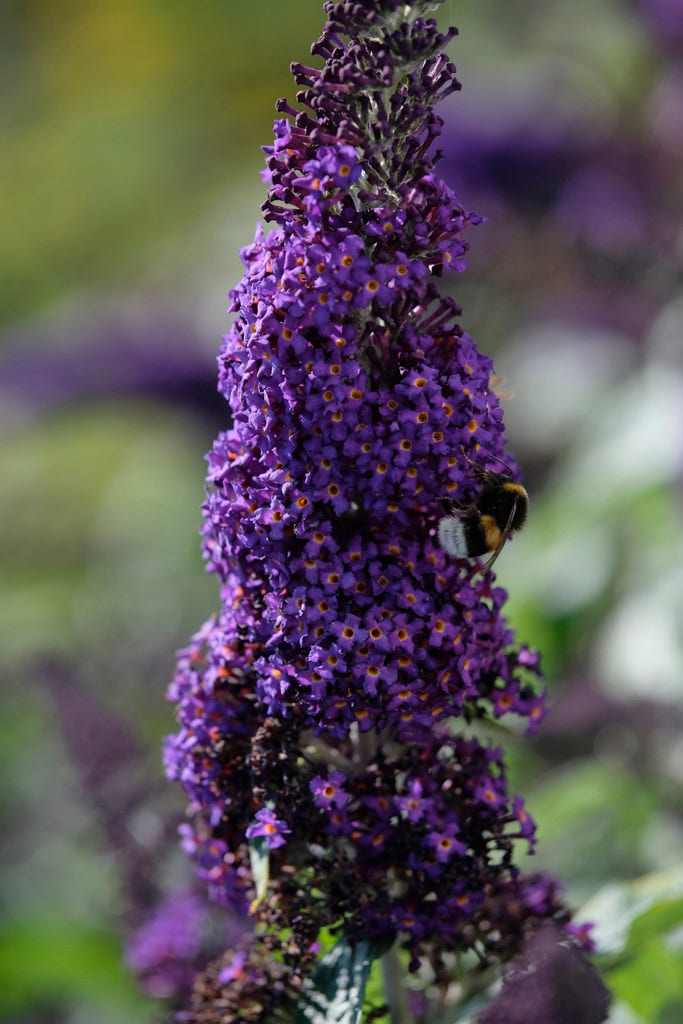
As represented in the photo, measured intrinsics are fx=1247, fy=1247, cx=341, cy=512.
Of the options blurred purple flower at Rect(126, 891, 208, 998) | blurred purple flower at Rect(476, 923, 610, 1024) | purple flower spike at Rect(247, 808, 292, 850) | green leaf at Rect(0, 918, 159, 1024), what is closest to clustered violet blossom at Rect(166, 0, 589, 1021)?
purple flower spike at Rect(247, 808, 292, 850)

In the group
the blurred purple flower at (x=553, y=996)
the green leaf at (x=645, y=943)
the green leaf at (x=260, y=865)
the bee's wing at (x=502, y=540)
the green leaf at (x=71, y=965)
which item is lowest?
the blurred purple flower at (x=553, y=996)

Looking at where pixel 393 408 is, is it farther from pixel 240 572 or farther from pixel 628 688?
pixel 628 688

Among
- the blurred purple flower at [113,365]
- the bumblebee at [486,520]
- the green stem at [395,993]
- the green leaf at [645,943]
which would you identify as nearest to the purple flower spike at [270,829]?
the green stem at [395,993]

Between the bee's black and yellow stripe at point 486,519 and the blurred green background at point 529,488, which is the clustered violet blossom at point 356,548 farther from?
the blurred green background at point 529,488

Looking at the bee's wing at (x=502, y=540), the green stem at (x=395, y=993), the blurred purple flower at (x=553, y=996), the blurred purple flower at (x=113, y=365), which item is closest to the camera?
the blurred purple flower at (x=553, y=996)

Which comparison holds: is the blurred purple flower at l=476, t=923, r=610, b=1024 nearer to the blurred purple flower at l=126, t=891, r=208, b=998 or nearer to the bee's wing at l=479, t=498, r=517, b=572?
the bee's wing at l=479, t=498, r=517, b=572

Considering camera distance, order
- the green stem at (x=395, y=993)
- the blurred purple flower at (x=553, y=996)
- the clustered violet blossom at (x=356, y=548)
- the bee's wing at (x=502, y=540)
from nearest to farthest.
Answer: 1. the blurred purple flower at (x=553, y=996)
2. the clustered violet blossom at (x=356, y=548)
3. the bee's wing at (x=502, y=540)
4. the green stem at (x=395, y=993)

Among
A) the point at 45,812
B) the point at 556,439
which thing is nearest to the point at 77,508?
the point at 556,439
